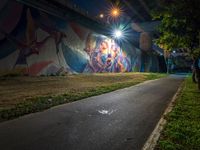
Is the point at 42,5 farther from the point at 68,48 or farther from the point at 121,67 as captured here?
the point at 121,67

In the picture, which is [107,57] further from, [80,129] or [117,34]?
[80,129]

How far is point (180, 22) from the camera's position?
44.9 feet

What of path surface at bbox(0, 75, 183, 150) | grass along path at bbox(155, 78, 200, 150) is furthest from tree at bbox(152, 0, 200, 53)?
A: path surface at bbox(0, 75, 183, 150)

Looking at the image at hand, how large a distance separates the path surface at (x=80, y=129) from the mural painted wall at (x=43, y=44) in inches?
378

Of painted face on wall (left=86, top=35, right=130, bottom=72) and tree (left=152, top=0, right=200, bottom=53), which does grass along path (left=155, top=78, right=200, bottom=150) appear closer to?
tree (left=152, top=0, right=200, bottom=53)

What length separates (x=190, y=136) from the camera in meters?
5.48

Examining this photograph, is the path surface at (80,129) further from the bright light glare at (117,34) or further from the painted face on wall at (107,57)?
the bright light glare at (117,34)

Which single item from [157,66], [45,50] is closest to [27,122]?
[45,50]

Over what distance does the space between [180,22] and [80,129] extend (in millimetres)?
10796

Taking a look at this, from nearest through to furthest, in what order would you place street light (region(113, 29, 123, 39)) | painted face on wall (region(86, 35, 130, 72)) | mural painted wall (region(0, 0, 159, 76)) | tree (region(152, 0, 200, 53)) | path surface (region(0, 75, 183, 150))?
path surface (region(0, 75, 183, 150)) → tree (region(152, 0, 200, 53)) → mural painted wall (region(0, 0, 159, 76)) → painted face on wall (region(86, 35, 130, 72)) → street light (region(113, 29, 123, 39))

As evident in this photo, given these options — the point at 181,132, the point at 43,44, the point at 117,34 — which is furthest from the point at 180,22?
the point at 117,34

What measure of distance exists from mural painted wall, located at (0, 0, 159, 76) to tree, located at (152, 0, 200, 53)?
31.8 ft

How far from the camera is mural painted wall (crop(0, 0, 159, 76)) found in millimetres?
15891

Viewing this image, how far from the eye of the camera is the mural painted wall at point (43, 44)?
1589cm
